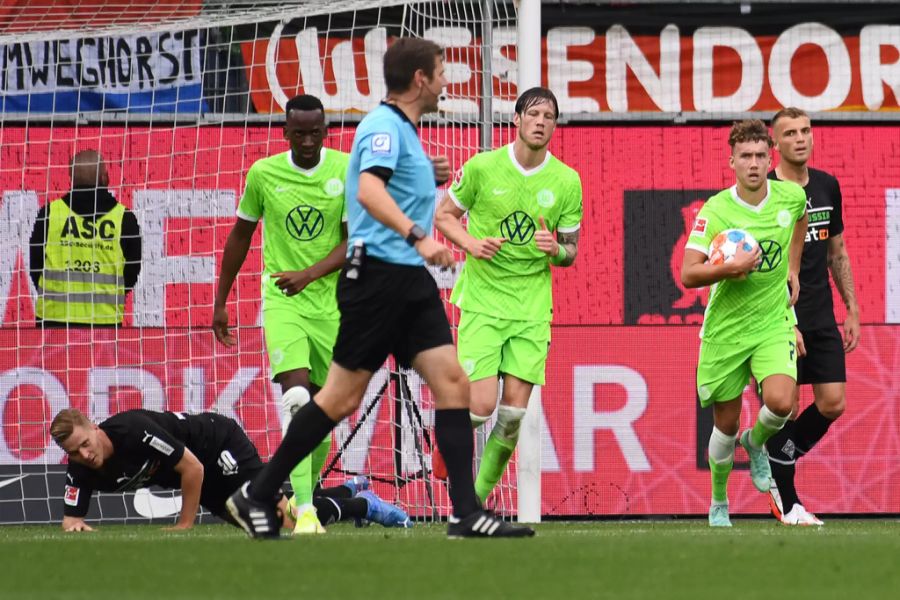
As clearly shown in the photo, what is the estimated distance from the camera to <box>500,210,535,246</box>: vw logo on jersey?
880 cm

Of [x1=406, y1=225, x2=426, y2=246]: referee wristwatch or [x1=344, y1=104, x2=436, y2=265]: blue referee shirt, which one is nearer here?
[x1=406, y1=225, x2=426, y2=246]: referee wristwatch

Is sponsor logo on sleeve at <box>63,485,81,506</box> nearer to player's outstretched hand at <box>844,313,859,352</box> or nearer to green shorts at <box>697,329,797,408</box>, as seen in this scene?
green shorts at <box>697,329,797,408</box>

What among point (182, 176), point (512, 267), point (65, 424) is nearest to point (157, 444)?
point (65, 424)

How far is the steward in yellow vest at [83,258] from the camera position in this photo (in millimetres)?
11078

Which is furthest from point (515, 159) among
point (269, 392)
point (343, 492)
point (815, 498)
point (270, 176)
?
point (815, 498)

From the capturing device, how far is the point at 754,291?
880cm

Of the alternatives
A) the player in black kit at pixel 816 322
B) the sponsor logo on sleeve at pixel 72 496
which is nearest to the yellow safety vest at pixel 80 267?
the sponsor logo on sleeve at pixel 72 496

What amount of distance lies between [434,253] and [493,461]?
9.68 ft

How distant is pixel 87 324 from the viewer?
11.2 m

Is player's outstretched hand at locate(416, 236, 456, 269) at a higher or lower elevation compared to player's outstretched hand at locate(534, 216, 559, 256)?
lower

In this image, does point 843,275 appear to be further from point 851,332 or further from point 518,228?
point 518,228

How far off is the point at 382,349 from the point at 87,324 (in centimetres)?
507

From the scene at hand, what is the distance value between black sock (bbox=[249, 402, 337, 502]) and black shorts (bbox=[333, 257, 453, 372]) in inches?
8.9

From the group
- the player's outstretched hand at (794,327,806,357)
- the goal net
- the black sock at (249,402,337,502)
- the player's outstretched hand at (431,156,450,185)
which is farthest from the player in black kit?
the black sock at (249,402,337,502)
